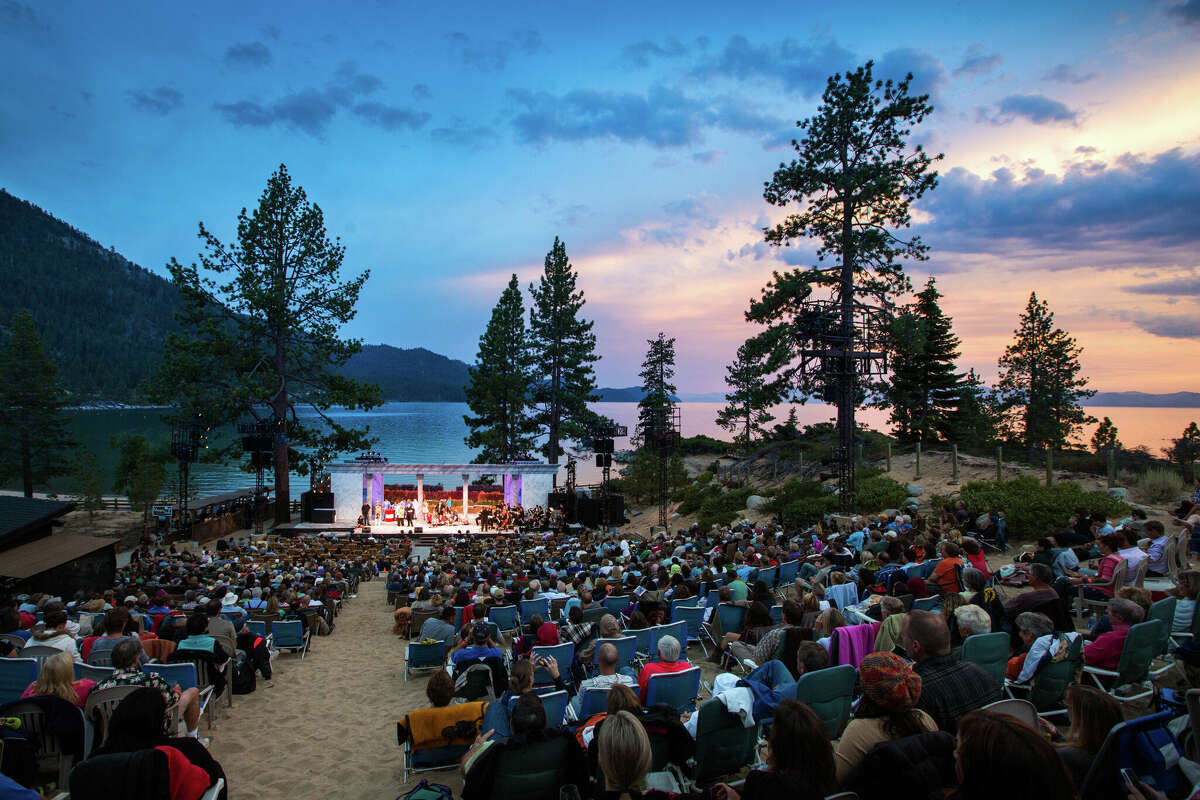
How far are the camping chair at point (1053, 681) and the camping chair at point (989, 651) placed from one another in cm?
24

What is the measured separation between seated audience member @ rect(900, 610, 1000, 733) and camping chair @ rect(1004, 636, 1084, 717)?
127cm

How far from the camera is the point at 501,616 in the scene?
783 cm

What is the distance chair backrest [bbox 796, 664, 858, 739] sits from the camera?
3729 millimetres

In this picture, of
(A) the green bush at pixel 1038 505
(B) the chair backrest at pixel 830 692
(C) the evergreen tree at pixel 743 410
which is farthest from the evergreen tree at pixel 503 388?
(B) the chair backrest at pixel 830 692

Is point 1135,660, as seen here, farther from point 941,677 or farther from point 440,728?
point 440,728

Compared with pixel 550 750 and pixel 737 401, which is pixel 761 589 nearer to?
pixel 550 750

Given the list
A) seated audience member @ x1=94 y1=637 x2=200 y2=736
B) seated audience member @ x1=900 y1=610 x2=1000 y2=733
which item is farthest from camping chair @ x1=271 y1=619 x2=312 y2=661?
seated audience member @ x1=900 y1=610 x2=1000 y2=733

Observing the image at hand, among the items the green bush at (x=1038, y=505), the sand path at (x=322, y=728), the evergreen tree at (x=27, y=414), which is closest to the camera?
the sand path at (x=322, y=728)

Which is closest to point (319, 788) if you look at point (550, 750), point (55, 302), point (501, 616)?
point (550, 750)

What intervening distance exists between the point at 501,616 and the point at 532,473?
19.1m

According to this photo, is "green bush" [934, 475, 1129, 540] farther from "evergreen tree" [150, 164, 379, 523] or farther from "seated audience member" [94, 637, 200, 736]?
"evergreen tree" [150, 164, 379, 523]

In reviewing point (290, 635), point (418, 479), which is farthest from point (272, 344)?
point (290, 635)

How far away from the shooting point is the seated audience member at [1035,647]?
4008mm

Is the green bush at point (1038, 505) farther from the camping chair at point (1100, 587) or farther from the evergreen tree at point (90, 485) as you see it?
the evergreen tree at point (90, 485)
